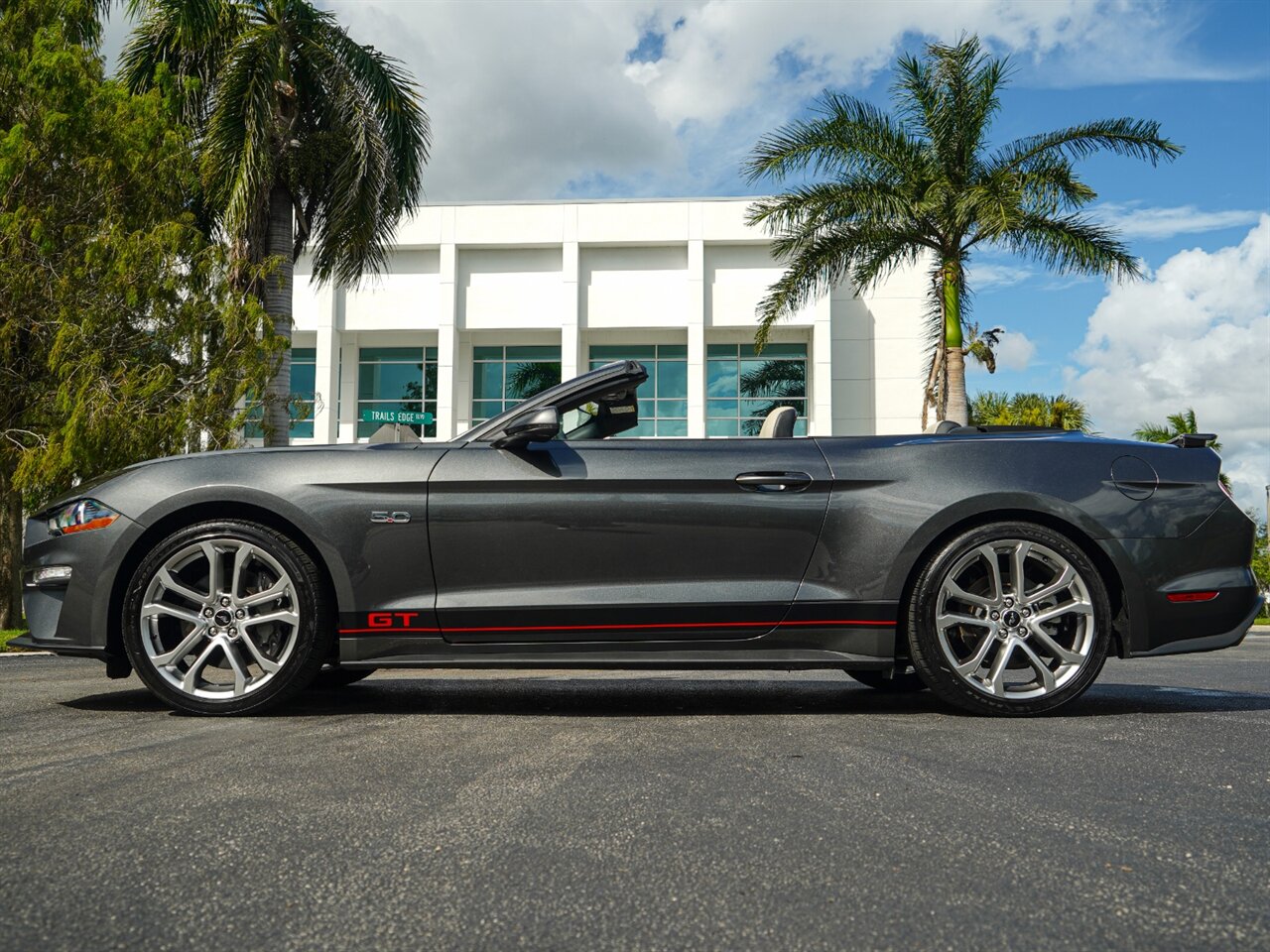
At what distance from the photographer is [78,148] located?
13.2 m

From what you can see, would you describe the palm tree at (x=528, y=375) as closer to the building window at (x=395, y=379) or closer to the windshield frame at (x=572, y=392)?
the building window at (x=395, y=379)

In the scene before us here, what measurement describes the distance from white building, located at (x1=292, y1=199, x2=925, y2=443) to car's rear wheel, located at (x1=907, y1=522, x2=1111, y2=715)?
30.0 metres

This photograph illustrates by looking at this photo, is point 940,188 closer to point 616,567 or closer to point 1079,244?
point 1079,244

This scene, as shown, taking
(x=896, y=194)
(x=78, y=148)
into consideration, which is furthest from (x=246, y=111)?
(x=896, y=194)

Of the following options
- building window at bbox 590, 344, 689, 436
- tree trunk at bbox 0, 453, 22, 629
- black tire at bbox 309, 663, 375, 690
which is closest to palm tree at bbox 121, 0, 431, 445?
tree trunk at bbox 0, 453, 22, 629

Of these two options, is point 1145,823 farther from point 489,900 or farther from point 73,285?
point 73,285

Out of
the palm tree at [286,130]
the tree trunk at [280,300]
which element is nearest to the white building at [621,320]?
the palm tree at [286,130]

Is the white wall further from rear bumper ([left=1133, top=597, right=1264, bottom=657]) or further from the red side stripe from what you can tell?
the red side stripe

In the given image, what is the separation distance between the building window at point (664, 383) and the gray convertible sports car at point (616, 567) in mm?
30548

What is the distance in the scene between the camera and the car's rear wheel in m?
4.12

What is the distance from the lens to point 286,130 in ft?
56.1

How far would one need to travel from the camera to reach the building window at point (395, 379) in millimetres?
37000

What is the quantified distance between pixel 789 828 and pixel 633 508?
5.99 ft

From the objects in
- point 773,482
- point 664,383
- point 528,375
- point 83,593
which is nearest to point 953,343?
point 773,482
